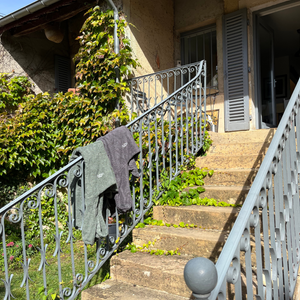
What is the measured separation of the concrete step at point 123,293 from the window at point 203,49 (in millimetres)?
4250

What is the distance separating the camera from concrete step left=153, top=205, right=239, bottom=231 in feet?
8.14

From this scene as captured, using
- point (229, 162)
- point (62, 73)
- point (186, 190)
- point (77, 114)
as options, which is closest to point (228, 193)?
point (186, 190)

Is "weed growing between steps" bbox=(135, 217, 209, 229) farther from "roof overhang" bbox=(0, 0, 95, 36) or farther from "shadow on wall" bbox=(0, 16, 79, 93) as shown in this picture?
"shadow on wall" bbox=(0, 16, 79, 93)

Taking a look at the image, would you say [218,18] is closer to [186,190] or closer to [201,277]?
[186,190]

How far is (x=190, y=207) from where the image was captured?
2.78 m

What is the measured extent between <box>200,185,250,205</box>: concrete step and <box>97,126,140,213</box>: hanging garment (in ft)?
3.06

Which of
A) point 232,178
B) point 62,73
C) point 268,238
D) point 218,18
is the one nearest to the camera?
point 268,238

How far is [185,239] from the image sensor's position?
2.38 m

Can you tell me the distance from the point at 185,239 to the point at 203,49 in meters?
4.49

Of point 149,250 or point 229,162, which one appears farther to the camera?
point 229,162

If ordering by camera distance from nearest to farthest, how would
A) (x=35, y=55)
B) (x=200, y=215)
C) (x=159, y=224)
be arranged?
(x=200, y=215), (x=159, y=224), (x=35, y=55)

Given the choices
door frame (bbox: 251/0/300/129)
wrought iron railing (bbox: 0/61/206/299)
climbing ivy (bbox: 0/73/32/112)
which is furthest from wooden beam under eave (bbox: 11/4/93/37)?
door frame (bbox: 251/0/300/129)

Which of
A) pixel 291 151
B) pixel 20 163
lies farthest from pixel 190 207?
pixel 20 163

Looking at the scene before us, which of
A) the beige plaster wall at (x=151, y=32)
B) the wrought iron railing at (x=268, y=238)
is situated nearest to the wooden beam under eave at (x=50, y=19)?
the beige plaster wall at (x=151, y=32)
